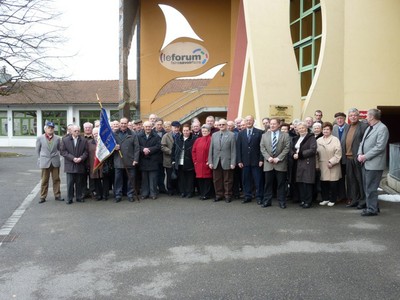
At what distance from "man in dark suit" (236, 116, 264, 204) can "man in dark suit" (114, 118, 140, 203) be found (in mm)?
2253

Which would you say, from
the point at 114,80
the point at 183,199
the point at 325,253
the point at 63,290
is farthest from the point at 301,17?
the point at 114,80

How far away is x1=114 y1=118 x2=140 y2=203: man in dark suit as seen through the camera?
29.1 ft

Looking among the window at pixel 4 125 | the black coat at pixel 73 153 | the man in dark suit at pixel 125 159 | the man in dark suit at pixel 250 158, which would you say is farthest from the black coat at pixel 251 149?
the window at pixel 4 125

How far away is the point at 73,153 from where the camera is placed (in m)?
8.69

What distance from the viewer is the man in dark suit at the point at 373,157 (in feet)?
23.0

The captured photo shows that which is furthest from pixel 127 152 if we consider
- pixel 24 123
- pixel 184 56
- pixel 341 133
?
pixel 24 123

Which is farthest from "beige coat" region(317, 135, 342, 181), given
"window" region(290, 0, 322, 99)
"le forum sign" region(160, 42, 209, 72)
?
"le forum sign" region(160, 42, 209, 72)

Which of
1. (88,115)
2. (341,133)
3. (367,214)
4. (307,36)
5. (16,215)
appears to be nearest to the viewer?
(367,214)

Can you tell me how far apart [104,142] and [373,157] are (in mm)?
5239

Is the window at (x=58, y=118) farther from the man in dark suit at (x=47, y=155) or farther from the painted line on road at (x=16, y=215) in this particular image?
the man in dark suit at (x=47, y=155)

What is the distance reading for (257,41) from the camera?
38.5 feet

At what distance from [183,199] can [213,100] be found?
16304 millimetres

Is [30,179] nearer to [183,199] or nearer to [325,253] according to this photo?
[183,199]

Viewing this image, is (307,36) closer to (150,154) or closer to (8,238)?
(150,154)
